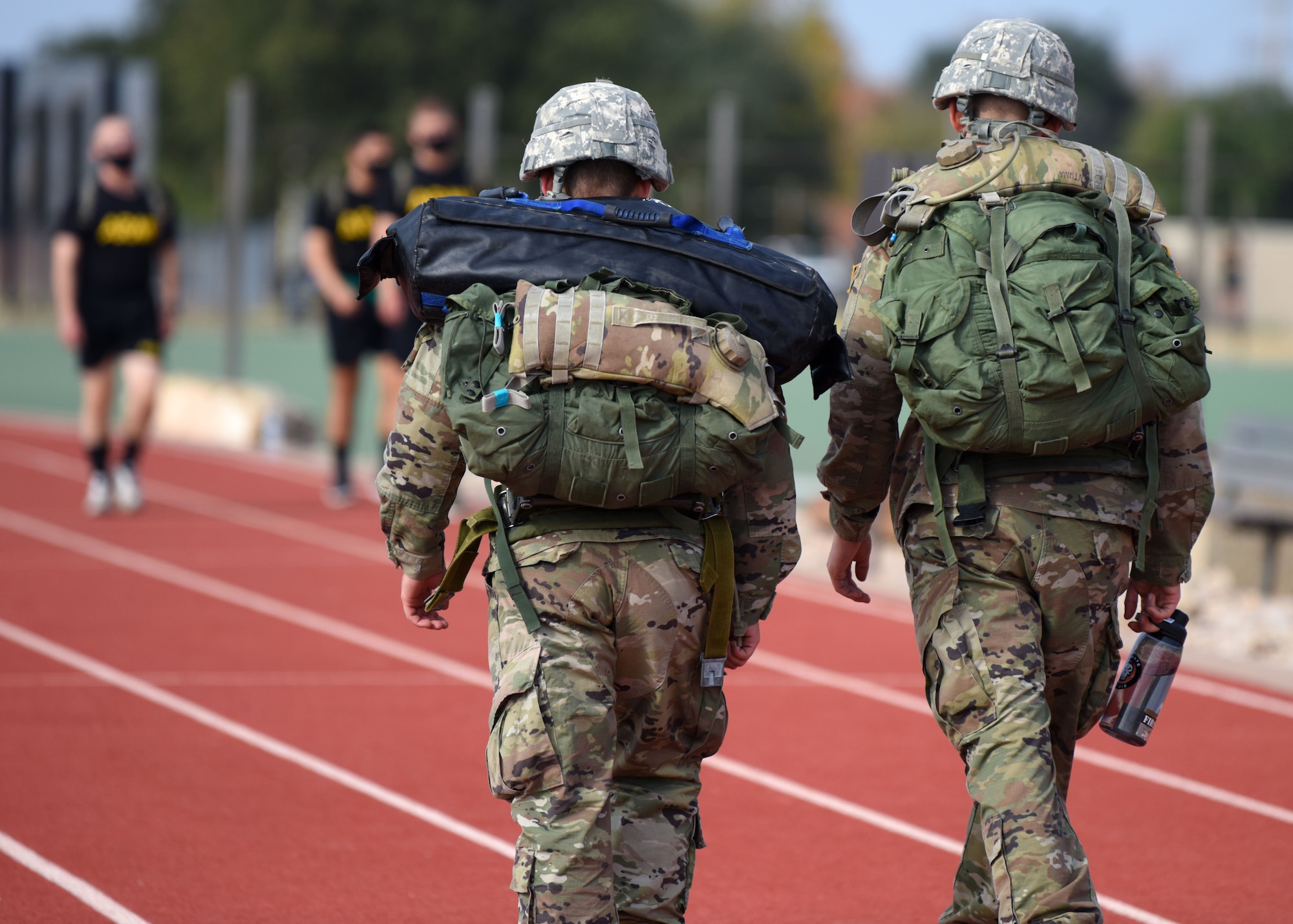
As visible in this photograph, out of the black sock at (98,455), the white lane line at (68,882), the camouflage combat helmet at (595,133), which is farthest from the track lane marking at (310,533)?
the camouflage combat helmet at (595,133)

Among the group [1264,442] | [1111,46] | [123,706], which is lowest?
[123,706]

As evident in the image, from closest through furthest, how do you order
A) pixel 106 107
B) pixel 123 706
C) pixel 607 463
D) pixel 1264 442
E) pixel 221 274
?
1. pixel 607 463
2. pixel 123 706
3. pixel 1264 442
4. pixel 106 107
5. pixel 221 274

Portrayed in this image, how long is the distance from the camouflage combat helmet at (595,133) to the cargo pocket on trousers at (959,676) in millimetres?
1111

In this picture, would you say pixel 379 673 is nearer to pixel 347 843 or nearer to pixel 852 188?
pixel 347 843

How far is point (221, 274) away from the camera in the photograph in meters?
30.8

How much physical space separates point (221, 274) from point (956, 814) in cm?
2728

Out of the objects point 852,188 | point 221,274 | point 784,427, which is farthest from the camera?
point 852,188

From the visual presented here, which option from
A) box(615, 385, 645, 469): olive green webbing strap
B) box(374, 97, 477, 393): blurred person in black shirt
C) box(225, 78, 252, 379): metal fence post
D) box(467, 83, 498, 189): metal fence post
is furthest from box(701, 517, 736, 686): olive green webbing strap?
box(225, 78, 252, 379): metal fence post

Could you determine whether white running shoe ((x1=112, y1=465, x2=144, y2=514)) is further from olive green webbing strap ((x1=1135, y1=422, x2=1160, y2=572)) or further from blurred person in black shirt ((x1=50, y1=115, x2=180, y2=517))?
olive green webbing strap ((x1=1135, y1=422, x2=1160, y2=572))

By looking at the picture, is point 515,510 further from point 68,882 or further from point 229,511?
point 229,511

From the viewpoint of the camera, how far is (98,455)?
409 inches

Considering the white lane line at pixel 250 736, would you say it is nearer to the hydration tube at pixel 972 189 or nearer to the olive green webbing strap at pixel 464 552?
the olive green webbing strap at pixel 464 552

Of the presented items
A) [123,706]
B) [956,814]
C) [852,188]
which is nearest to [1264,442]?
[956,814]

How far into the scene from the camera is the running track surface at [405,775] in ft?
14.8
